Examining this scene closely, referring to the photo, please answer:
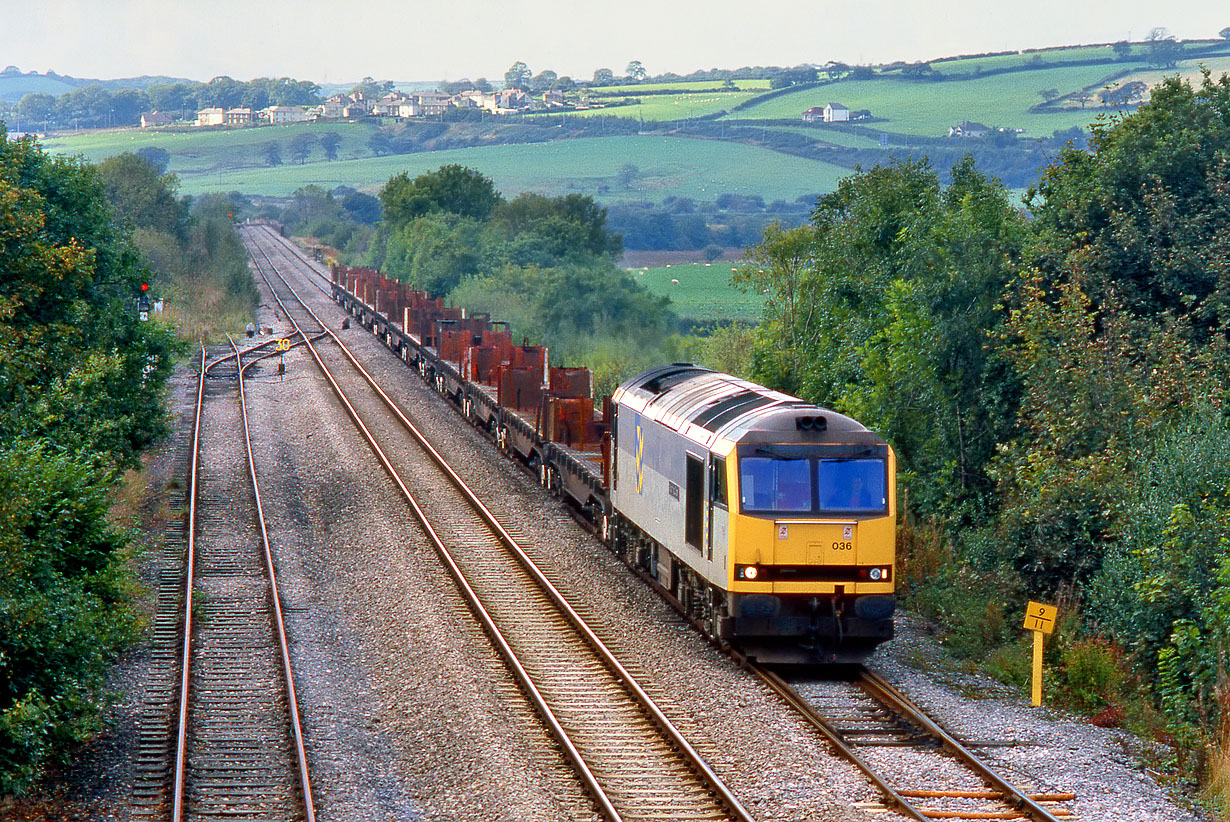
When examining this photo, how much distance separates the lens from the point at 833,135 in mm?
156625

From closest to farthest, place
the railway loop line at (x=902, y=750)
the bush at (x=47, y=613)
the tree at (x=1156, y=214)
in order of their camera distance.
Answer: the bush at (x=47, y=613)
the railway loop line at (x=902, y=750)
the tree at (x=1156, y=214)

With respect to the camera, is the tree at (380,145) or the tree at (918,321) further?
the tree at (380,145)

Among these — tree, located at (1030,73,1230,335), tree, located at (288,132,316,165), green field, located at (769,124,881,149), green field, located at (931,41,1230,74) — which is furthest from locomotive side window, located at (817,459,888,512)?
tree, located at (288,132,316,165)

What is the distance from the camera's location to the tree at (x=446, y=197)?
8519 centimetres

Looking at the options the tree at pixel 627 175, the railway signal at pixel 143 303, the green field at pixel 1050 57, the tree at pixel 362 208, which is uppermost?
the green field at pixel 1050 57

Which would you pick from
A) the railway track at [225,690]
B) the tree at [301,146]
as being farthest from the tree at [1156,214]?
the tree at [301,146]

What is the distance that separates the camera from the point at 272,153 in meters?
190

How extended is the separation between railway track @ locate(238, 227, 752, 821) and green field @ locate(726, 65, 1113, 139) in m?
127

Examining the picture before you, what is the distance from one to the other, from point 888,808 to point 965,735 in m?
2.45

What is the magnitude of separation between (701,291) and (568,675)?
232 ft

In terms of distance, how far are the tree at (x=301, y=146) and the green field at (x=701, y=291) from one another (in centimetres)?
10223

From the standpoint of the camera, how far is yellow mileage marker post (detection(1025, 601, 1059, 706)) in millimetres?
14242

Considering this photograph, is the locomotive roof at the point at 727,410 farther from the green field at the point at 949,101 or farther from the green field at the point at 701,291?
the green field at the point at 949,101

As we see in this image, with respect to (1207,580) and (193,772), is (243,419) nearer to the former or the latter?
(193,772)
